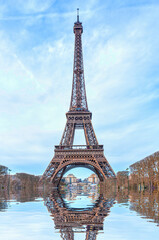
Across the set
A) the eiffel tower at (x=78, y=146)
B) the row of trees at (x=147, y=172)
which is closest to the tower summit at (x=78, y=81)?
the eiffel tower at (x=78, y=146)

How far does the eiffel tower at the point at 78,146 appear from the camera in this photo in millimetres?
51312

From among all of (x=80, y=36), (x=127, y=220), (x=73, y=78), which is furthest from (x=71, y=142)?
(x=127, y=220)

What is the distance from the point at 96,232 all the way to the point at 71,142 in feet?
171

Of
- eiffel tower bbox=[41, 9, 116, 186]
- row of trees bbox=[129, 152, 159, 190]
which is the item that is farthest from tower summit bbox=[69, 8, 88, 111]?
row of trees bbox=[129, 152, 159, 190]

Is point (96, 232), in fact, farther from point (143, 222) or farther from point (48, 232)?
point (143, 222)

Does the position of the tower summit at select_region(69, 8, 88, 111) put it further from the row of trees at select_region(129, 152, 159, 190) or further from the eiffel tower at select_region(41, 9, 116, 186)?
the row of trees at select_region(129, 152, 159, 190)

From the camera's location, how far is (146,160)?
46188 millimetres

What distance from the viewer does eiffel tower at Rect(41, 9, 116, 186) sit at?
5131 centimetres

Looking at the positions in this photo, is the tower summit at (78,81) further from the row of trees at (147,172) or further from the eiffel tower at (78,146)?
the row of trees at (147,172)

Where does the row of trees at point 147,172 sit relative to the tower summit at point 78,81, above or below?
below

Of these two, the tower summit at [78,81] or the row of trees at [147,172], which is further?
the tower summit at [78,81]

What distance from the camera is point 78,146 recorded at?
55000 mm

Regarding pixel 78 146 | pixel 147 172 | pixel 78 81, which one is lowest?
pixel 147 172

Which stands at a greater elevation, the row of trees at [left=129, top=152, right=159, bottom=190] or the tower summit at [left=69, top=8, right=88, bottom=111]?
the tower summit at [left=69, top=8, right=88, bottom=111]
